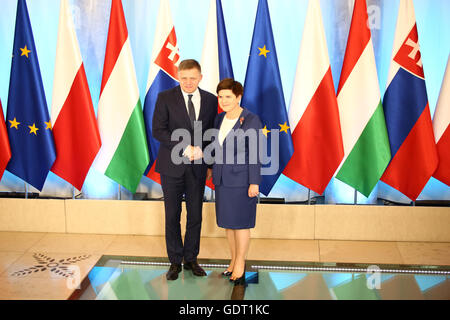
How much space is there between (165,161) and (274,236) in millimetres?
1368

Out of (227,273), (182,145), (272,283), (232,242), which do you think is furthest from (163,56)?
(272,283)

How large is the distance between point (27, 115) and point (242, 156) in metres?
1.95

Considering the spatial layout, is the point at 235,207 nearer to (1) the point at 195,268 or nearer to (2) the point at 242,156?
(2) the point at 242,156

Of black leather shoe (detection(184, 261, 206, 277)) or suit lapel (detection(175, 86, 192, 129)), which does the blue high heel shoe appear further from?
suit lapel (detection(175, 86, 192, 129))

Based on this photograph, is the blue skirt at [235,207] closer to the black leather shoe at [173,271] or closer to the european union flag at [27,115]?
the black leather shoe at [173,271]

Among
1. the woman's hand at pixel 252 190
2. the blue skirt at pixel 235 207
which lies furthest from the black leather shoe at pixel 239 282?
the woman's hand at pixel 252 190

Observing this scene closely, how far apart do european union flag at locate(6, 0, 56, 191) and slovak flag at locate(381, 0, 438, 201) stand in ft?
8.85

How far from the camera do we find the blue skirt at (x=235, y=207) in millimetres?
3123

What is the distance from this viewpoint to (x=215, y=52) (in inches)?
150

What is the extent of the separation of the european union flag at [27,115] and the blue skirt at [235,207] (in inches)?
64.2

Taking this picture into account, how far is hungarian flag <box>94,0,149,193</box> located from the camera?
3.86 m

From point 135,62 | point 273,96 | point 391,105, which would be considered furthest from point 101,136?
point 391,105

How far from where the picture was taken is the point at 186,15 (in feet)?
13.7

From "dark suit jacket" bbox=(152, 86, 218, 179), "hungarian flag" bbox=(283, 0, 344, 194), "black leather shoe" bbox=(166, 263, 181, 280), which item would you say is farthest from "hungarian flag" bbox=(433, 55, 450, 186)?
"black leather shoe" bbox=(166, 263, 181, 280)
